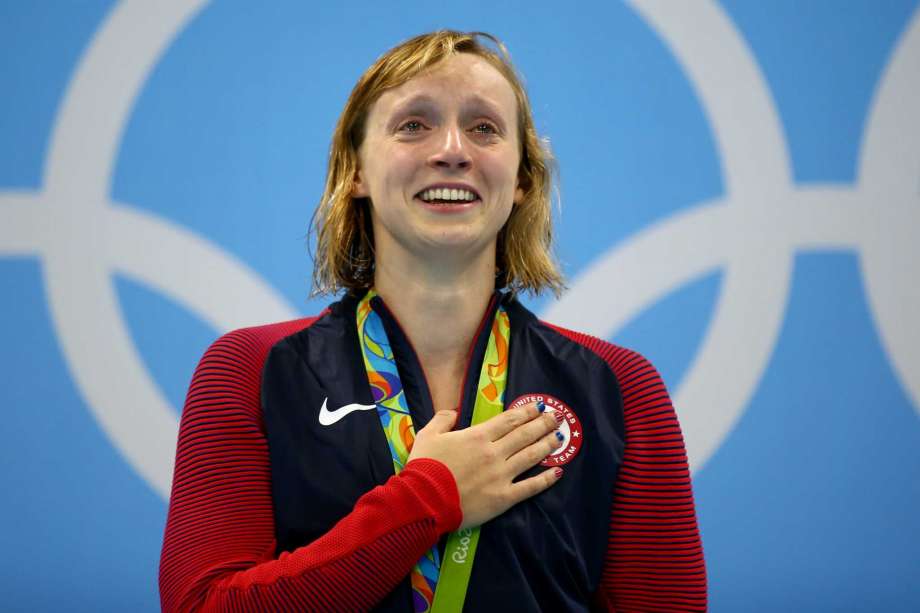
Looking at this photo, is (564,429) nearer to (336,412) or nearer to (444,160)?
(336,412)

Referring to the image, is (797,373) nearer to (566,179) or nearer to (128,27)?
(566,179)

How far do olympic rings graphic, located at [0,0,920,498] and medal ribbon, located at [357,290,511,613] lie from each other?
4.31 ft

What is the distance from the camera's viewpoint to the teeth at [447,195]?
58.1 inches

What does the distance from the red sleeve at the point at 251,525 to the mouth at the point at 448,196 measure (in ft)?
1.19

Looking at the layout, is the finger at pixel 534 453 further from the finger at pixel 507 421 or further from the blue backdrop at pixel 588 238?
the blue backdrop at pixel 588 238

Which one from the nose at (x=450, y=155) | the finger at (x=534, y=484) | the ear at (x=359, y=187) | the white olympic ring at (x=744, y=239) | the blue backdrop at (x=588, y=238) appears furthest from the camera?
the white olympic ring at (x=744, y=239)

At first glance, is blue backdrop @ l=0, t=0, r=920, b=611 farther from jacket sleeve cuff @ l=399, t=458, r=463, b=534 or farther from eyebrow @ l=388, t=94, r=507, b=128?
jacket sleeve cuff @ l=399, t=458, r=463, b=534

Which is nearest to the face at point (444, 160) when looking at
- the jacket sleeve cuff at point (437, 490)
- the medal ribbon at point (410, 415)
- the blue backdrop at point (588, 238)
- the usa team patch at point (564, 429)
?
the medal ribbon at point (410, 415)

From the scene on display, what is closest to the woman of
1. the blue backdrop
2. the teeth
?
the teeth

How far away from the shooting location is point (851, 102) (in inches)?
116

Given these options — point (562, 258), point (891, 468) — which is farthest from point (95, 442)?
point (891, 468)

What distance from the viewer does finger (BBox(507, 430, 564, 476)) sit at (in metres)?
1.34

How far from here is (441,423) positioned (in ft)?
4.46

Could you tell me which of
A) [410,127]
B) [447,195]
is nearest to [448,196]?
[447,195]
